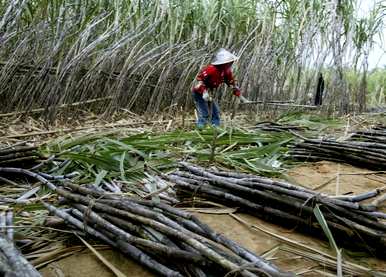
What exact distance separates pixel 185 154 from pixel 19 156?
0.87 meters

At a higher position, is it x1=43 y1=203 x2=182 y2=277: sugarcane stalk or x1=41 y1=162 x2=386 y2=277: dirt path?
x1=43 y1=203 x2=182 y2=277: sugarcane stalk

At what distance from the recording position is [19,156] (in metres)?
1.83

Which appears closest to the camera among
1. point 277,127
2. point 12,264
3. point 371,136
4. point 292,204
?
point 12,264

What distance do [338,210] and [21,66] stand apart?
323cm

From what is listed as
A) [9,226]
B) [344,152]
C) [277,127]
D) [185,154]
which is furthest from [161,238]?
[277,127]

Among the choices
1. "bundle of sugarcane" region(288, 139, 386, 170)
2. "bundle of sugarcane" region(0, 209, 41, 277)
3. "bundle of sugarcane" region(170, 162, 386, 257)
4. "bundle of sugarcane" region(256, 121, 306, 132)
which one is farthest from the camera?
"bundle of sugarcane" region(256, 121, 306, 132)

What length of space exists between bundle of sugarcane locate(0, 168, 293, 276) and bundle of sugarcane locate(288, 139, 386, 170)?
1320mm

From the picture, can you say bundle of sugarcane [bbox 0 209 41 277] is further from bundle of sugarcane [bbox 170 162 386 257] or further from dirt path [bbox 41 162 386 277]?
bundle of sugarcane [bbox 170 162 386 257]

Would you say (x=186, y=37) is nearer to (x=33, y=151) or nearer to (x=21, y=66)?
(x=21, y=66)

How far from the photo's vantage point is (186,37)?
544 cm

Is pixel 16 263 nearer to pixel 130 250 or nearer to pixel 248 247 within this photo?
pixel 130 250

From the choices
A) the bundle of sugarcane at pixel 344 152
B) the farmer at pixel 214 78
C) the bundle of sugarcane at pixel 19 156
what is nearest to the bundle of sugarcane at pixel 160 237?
the bundle of sugarcane at pixel 19 156

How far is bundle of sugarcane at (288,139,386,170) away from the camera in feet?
6.91

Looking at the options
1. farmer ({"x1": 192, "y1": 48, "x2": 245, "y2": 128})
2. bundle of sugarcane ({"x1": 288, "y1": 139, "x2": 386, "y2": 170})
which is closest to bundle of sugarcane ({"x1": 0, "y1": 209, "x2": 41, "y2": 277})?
bundle of sugarcane ({"x1": 288, "y1": 139, "x2": 386, "y2": 170})
